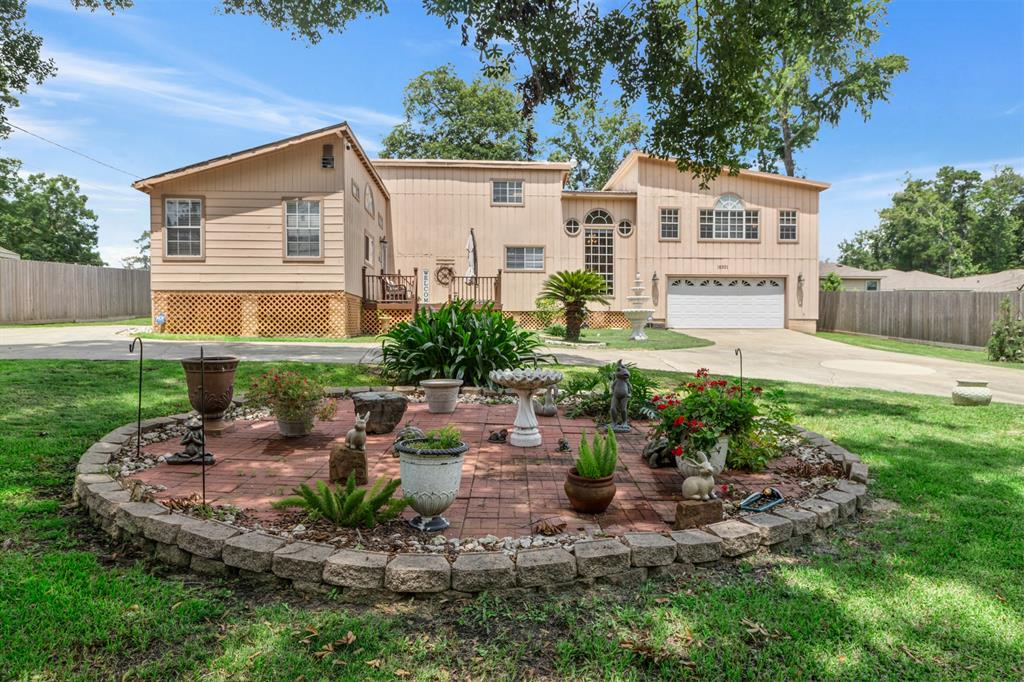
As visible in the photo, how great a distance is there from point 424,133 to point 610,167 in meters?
9.26

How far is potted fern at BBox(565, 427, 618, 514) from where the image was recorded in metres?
3.24

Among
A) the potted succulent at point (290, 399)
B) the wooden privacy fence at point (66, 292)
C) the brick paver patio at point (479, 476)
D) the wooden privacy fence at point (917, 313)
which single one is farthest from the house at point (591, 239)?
the brick paver patio at point (479, 476)

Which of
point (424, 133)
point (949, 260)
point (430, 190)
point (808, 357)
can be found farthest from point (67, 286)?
point (949, 260)

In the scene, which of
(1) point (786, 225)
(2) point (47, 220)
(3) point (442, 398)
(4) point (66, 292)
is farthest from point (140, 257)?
(3) point (442, 398)

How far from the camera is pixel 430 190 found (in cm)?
1984

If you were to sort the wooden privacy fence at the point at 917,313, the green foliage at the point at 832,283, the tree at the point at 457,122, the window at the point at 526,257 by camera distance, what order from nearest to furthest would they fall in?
the wooden privacy fence at the point at 917,313
the window at the point at 526,257
the green foliage at the point at 832,283
the tree at the point at 457,122

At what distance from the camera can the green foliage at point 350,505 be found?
3.01 meters

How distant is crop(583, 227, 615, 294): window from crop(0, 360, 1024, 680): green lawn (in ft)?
57.5

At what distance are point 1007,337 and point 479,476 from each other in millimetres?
14864

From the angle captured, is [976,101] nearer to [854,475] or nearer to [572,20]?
[572,20]

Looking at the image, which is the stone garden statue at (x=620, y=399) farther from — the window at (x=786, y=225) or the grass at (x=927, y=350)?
the window at (x=786, y=225)

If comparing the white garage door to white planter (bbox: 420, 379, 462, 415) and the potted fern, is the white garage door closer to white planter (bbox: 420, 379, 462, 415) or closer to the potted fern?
white planter (bbox: 420, 379, 462, 415)

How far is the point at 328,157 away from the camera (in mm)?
14914

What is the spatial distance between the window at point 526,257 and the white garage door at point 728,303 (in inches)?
196
